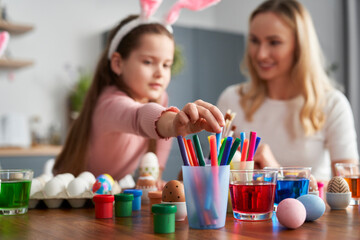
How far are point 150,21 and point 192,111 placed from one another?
0.84m

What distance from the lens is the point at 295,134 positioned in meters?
1.99

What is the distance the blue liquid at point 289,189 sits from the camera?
879 millimetres

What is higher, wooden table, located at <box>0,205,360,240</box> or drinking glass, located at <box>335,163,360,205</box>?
drinking glass, located at <box>335,163,360,205</box>

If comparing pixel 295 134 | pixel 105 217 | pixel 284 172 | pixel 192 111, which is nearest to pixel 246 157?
pixel 284 172

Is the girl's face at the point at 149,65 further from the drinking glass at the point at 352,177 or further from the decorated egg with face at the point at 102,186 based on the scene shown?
the drinking glass at the point at 352,177

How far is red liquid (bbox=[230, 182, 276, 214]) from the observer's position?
0.76 m

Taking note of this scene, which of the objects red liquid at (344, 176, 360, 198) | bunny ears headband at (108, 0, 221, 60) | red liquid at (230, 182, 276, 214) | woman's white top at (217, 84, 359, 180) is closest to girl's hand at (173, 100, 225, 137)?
red liquid at (230, 182, 276, 214)

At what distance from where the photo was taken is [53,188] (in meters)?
0.97

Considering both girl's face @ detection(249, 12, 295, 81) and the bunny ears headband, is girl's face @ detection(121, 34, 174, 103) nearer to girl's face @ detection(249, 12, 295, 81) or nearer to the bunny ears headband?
the bunny ears headband

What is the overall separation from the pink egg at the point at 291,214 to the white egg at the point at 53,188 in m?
0.51

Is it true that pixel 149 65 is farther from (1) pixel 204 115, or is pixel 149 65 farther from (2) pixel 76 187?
(1) pixel 204 115

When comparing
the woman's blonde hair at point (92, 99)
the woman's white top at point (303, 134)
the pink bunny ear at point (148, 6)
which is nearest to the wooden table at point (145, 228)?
the woman's blonde hair at point (92, 99)

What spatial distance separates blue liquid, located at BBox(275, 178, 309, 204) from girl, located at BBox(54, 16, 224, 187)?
526 mm

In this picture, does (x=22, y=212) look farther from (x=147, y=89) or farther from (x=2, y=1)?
(x=2, y=1)
